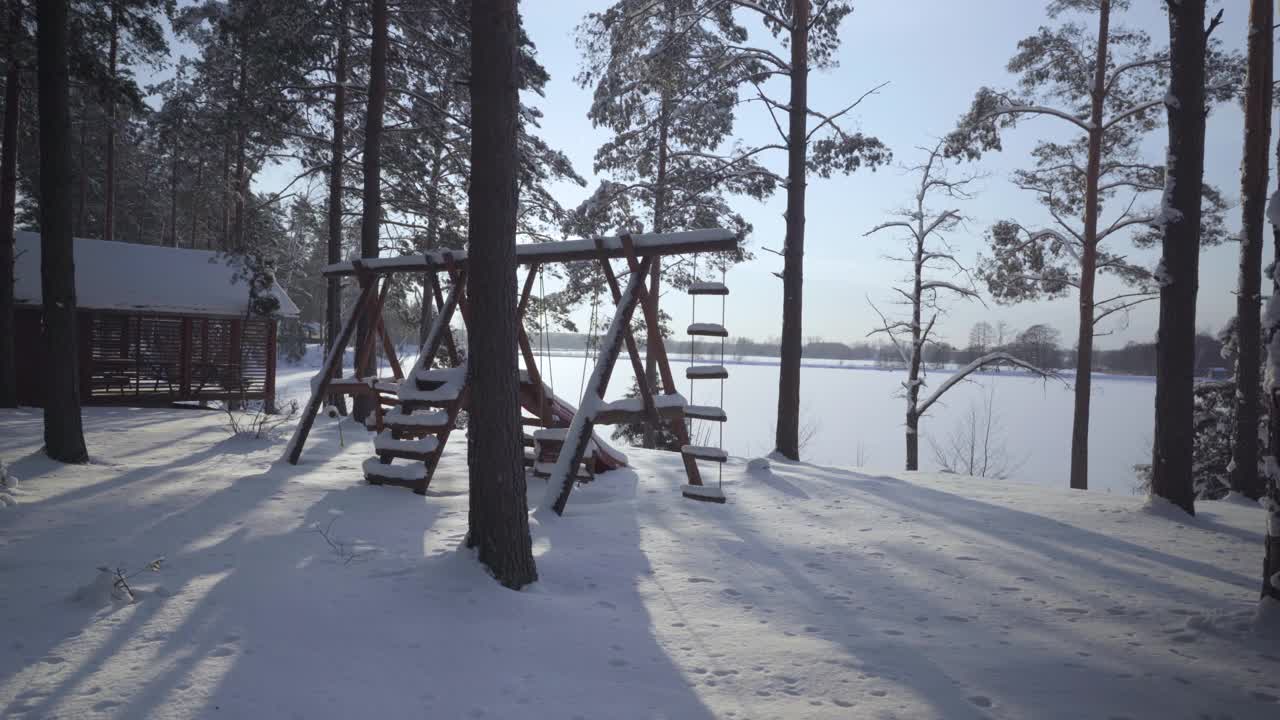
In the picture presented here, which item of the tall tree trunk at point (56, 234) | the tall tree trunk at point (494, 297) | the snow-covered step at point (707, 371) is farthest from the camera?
the tall tree trunk at point (56, 234)

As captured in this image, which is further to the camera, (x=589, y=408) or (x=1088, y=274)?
(x=1088, y=274)

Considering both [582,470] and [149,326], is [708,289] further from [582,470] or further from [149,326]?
[149,326]

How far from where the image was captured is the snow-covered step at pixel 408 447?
6605mm

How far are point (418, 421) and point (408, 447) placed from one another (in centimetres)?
28

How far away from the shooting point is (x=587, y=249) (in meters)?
6.65

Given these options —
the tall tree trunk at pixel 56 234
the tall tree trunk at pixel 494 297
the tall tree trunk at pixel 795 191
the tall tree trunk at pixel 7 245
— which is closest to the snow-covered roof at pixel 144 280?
the tall tree trunk at pixel 7 245

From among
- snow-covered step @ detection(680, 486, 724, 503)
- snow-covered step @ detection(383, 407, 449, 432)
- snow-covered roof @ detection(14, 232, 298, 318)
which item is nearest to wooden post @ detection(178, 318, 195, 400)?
snow-covered roof @ detection(14, 232, 298, 318)

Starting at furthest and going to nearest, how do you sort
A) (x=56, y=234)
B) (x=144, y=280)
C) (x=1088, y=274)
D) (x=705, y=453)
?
(x=144, y=280) < (x=1088, y=274) < (x=56, y=234) < (x=705, y=453)

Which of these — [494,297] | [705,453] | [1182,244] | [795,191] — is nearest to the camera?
[494,297]

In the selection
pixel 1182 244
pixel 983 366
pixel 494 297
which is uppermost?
pixel 1182 244

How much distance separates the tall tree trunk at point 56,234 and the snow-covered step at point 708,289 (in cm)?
662

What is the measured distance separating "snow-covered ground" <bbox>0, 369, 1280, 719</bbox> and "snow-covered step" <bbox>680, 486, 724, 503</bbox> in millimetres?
132

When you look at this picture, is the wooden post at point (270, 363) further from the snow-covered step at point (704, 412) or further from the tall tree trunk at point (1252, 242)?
the tall tree trunk at point (1252, 242)

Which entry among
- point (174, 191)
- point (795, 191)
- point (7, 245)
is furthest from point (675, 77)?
point (174, 191)
